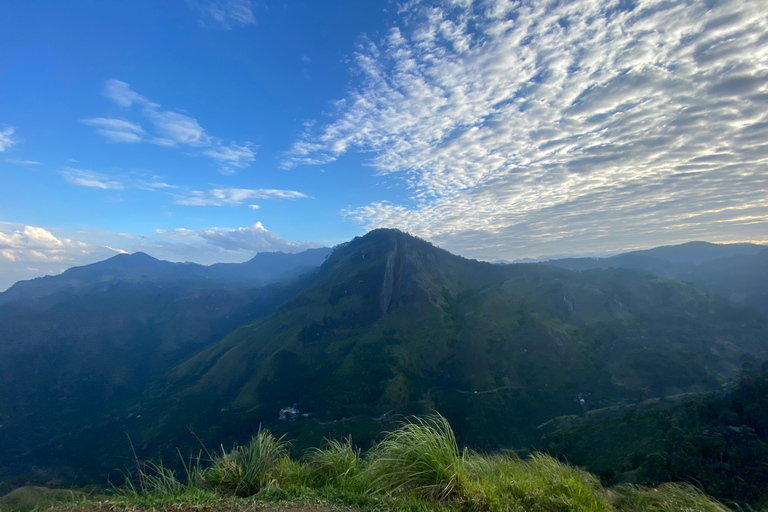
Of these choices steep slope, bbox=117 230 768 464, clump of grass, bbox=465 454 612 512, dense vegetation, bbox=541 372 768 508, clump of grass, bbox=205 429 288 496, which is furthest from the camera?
steep slope, bbox=117 230 768 464

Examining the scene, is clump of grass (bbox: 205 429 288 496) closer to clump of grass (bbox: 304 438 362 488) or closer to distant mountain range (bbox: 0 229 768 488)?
clump of grass (bbox: 304 438 362 488)

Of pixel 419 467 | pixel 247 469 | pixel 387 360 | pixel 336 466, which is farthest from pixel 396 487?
pixel 387 360

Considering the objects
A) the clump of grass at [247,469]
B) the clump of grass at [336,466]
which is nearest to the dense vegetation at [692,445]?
the clump of grass at [336,466]

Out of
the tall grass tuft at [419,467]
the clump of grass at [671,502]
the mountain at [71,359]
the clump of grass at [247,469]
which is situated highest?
the tall grass tuft at [419,467]

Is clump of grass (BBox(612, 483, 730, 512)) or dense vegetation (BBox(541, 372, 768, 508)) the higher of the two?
clump of grass (BBox(612, 483, 730, 512))

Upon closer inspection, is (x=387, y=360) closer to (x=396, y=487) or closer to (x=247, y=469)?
(x=247, y=469)

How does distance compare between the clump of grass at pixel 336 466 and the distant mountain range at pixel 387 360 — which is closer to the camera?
the clump of grass at pixel 336 466

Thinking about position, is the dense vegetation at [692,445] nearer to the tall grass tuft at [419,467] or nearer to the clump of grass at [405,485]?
the clump of grass at [405,485]

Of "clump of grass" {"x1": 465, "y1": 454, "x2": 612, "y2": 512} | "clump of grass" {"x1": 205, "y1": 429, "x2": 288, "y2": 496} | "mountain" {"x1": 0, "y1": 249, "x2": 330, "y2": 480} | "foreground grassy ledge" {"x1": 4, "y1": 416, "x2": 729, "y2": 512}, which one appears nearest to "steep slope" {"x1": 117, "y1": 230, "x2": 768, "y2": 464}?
"mountain" {"x1": 0, "y1": 249, "x2": 330, "y2": 480}
